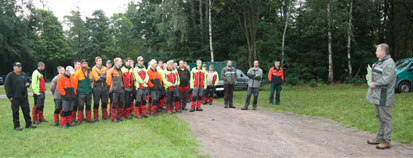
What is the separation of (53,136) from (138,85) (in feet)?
9.70

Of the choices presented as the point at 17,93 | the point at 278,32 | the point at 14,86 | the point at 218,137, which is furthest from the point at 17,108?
the point at 278,32

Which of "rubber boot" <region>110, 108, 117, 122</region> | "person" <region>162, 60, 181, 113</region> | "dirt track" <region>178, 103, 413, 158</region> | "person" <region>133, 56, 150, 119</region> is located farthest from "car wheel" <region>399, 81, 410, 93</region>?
"rubber boot" <region>110, 108, 117, 122</region>

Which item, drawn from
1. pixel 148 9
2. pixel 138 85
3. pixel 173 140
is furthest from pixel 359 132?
pixel 148 9

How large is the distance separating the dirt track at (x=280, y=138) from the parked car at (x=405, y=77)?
8.86 m

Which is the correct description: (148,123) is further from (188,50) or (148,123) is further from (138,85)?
(188,50)

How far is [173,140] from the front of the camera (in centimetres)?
609

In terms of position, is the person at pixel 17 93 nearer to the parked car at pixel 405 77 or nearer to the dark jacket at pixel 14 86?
the dark jacket at pixel 14 86

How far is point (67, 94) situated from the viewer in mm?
7852

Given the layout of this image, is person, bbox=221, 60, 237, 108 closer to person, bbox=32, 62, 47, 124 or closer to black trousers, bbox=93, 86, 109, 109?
black trousers, bbox=93, 86, 109, 109

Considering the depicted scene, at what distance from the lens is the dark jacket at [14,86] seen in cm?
779

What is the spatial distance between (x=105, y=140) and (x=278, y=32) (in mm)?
25015

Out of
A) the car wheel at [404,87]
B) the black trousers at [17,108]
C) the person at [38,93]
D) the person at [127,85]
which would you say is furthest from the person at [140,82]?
the car wheel at [404,87]

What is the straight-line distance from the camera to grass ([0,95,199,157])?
5.28m

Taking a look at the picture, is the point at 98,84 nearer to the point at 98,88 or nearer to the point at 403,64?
the point at 98,88
